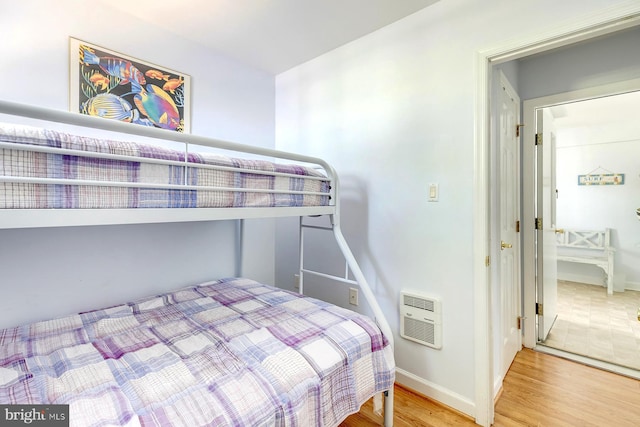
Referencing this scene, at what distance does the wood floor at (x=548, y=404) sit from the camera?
4.98 feet

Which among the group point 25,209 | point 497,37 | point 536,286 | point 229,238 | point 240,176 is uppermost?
point 497,37

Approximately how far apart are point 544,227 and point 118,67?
3172 mm

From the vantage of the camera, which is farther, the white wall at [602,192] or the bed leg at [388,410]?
the white wall at [602,192]

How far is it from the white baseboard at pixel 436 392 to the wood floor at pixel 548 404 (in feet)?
0.10

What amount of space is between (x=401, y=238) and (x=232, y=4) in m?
1.67

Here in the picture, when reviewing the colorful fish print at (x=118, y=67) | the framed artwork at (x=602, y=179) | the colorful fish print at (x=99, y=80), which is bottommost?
the framed artwork at (x=602, y=179)

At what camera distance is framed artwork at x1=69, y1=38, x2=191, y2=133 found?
1.54 meters

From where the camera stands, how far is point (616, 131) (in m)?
3.72

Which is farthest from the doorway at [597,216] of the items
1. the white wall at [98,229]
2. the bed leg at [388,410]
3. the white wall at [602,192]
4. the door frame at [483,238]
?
the white wall at [98,229]

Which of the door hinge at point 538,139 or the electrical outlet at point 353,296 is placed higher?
the door hinge at point 538,139

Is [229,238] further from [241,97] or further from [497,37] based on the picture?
[497,37]

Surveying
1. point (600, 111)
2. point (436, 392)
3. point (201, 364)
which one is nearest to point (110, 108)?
point (201, 364)

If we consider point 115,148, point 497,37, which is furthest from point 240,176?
point 497,37

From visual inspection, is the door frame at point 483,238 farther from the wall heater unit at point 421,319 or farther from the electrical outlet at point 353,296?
the electrical outlet at point 353,296
